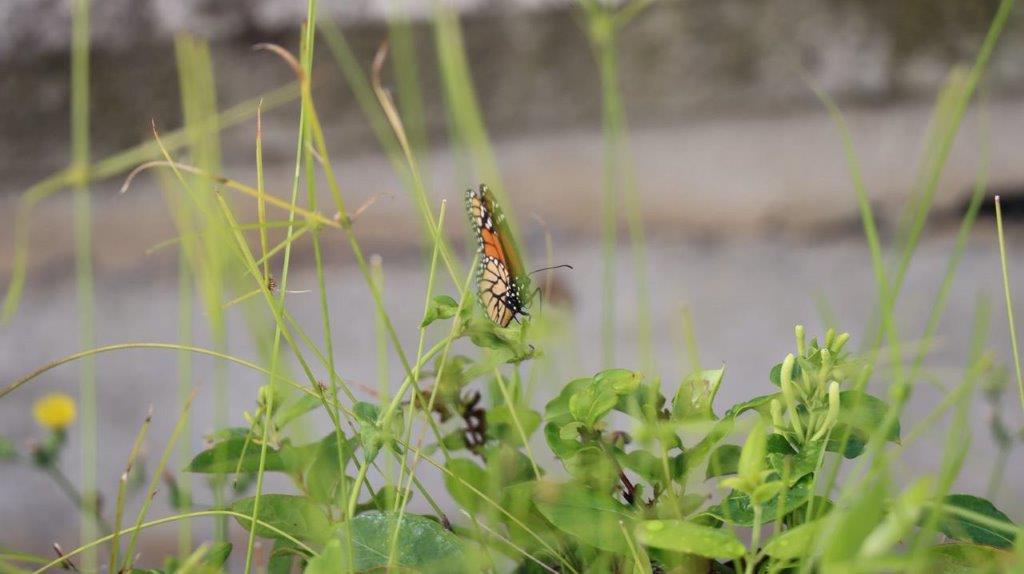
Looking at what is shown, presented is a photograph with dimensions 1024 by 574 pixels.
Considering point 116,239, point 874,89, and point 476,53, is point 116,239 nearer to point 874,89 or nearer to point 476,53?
point 476,53

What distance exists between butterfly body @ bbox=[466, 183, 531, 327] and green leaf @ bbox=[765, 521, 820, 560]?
0.09m

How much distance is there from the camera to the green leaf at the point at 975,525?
0.23 metres

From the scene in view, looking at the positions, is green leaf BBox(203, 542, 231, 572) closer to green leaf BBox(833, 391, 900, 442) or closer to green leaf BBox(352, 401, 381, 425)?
green leaf BBox(352, 401, 381, 425)

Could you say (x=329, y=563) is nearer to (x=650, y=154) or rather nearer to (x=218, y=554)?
(x=218, y=554)

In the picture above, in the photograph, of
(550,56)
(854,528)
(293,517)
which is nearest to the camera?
(854,528)

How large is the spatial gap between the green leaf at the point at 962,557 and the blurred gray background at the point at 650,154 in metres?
0.47

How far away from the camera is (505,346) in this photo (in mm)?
235

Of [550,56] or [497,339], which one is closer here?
[497,339]

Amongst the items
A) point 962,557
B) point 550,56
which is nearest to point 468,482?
point 962,557

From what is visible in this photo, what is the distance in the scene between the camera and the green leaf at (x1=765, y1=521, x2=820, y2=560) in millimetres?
192

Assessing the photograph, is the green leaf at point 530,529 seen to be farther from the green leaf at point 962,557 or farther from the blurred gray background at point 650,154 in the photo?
the blurred gray background at point 650,154

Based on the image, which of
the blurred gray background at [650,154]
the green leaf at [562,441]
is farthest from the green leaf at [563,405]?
the blurred gray background at [650,154]

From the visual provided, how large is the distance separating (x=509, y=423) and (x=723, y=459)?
61 millimetres

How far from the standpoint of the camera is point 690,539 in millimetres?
187
